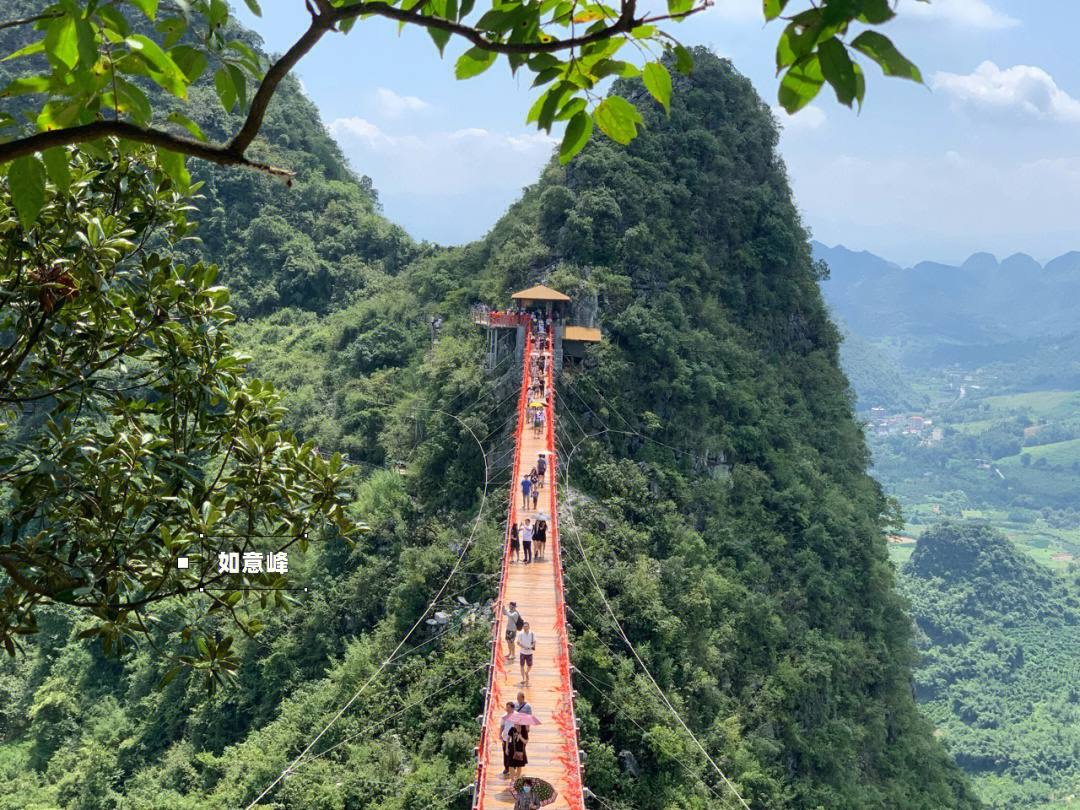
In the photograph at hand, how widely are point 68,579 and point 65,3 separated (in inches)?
75.6

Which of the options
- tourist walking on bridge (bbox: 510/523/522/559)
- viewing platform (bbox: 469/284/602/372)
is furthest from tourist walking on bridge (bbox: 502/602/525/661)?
viewing platform (bbox: 469/284/602/372)

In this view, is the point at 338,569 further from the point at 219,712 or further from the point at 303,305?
the point at 303,305

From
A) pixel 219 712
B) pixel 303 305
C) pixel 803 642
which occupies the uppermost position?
pixel 303 305

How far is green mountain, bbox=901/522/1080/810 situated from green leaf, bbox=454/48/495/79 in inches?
1787

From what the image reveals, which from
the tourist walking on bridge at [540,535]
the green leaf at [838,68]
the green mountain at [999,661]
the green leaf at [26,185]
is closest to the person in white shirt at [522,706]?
the tourist walking on bridge at [540,535]

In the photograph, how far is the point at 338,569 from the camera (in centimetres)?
1852

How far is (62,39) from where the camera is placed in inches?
70.6

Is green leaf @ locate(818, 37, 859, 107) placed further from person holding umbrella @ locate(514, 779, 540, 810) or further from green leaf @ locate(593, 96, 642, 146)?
person holding umbrella @ locate(514, 779, 540, 810)

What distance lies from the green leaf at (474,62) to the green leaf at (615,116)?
0.27 m

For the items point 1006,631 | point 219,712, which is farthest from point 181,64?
point 1006,631

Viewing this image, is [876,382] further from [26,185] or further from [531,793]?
[26,185]

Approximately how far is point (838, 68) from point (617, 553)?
14463 millimetres

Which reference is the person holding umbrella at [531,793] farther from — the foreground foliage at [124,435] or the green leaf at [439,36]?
the green leaf at [439,36]

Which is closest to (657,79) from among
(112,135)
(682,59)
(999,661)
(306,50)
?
(682,59)
